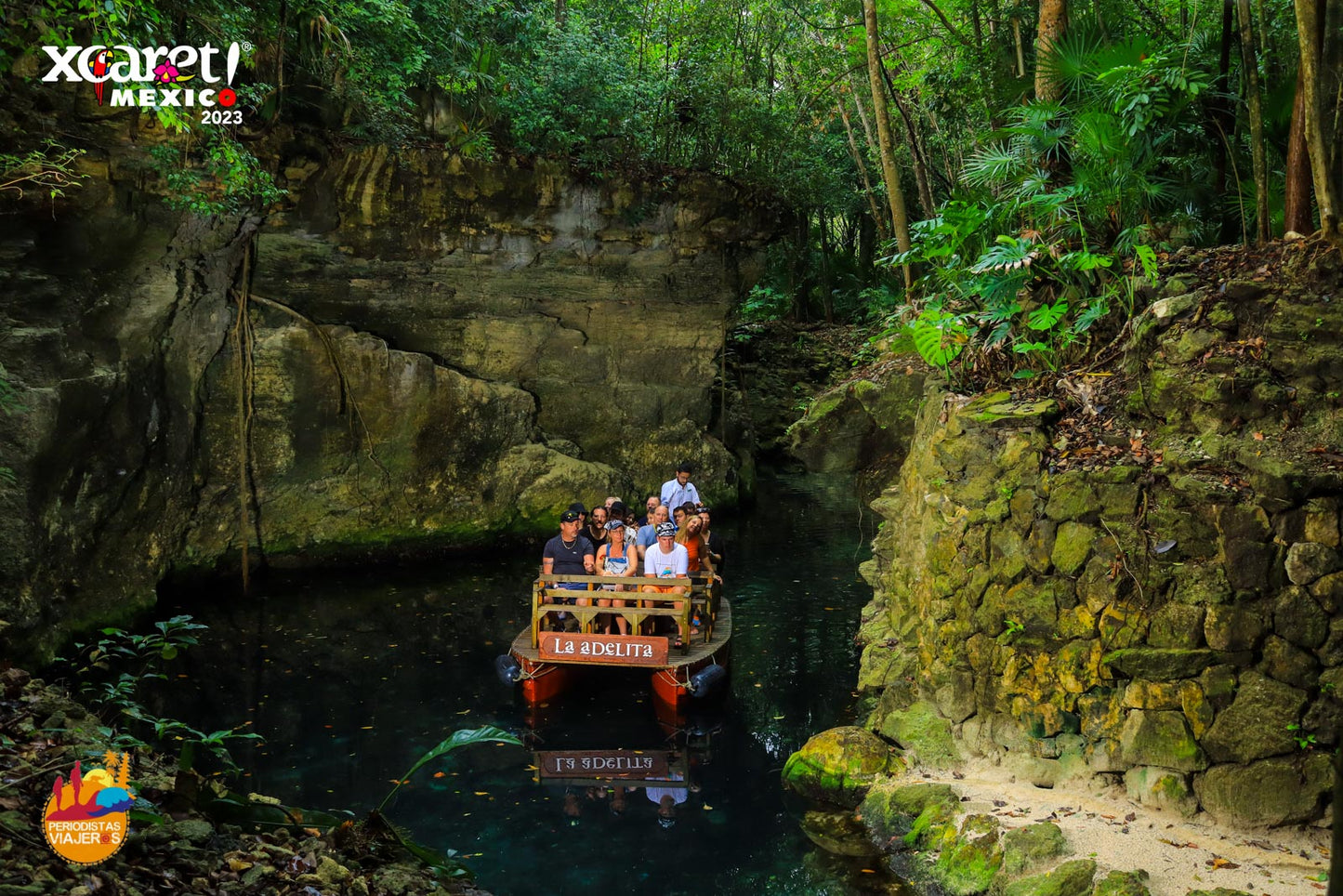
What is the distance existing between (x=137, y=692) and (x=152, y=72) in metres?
6.37

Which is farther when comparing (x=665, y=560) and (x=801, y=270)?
(x=801, y=270)

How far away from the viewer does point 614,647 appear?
970cm

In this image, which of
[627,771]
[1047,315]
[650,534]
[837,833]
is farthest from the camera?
[650,534]

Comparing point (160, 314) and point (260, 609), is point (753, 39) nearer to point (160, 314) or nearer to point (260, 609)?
point (160, 314)

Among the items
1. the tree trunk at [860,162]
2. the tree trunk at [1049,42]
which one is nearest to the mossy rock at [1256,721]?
the tree trunk at [1049,42]

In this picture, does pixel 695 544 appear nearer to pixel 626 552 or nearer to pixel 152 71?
pixel 626 552

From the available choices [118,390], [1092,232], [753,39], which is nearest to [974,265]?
[1092,232]

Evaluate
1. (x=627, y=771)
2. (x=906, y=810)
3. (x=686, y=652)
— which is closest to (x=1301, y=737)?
(x=906, y=810)

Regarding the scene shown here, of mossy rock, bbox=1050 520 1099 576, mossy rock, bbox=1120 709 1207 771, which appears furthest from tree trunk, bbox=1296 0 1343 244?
mossy rock, bbox=1120 709 1207 771

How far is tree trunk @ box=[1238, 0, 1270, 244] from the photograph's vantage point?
7867 mm

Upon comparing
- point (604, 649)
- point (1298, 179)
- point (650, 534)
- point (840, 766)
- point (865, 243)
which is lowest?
point (840, 766)

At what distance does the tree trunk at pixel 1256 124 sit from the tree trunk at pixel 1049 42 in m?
1.62

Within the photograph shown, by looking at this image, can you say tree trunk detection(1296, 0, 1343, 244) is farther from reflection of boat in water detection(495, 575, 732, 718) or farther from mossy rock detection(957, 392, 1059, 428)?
reflection of boat in water detection(495, 575, 732, 718)

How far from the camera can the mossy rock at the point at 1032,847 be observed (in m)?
6.26
